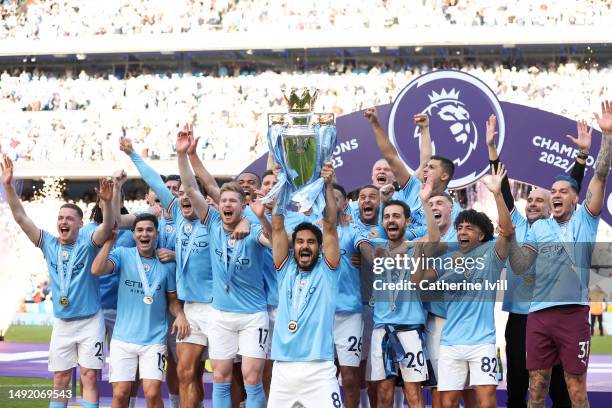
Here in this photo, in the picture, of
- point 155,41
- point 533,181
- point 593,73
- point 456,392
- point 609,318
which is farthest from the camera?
point 155,41

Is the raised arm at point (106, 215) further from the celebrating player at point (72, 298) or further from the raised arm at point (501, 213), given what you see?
the raised arm at point (501, 213)

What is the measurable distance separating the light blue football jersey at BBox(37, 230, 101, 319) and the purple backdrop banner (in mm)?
3769

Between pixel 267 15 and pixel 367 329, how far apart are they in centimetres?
2720

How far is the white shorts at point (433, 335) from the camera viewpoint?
6805 millimetres

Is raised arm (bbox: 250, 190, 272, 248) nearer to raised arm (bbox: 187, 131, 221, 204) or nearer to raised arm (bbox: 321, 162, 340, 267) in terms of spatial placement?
raised arm (bbox: 321, 162, 340, 267)

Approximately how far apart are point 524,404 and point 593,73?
2511 cm

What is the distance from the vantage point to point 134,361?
726 centimetres

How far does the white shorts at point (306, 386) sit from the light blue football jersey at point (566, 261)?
1.65 m

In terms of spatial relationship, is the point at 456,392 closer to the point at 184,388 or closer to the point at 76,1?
the point at 184,388

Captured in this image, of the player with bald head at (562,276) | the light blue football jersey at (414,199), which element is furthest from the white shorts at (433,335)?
the light blue football jersey at (414,199)

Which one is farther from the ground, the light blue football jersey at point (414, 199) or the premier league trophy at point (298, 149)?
the premier league trophy at point (298, 149)

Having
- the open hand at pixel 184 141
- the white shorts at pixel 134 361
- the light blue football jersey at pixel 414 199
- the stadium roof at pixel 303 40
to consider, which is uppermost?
the stadium roof at pixel 303 40

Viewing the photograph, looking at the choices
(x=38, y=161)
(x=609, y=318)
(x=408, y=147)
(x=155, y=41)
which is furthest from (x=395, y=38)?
(x=408, y=147)

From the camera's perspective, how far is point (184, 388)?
7309mm
